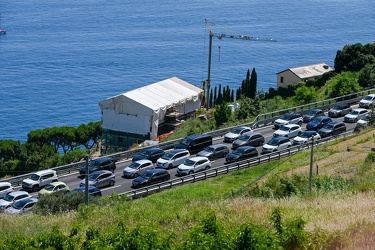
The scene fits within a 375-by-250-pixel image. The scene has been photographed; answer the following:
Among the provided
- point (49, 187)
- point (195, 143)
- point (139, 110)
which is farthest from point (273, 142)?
point (139, 110)

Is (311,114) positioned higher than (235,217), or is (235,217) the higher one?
(235,217)

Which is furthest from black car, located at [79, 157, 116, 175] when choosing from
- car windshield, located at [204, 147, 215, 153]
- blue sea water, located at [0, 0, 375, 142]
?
blue sea water, located at [0, 0, 375, 142]

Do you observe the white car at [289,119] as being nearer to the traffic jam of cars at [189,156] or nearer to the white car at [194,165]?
the traffic jam of cars at [189,156]

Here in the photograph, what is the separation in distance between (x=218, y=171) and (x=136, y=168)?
4.24 metres

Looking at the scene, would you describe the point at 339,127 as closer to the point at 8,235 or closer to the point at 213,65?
the point at 8,235

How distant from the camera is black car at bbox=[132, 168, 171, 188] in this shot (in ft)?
99.9

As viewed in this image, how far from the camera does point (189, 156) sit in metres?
35.2

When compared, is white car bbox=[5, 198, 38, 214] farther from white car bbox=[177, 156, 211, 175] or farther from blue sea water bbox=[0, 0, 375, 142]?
blue sea water bbox=[0, 0, 375, 142]

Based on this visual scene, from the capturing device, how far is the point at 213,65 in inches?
3964

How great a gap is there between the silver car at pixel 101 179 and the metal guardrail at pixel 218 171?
2.53 metres

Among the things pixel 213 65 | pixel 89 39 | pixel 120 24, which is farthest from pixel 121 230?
pixel 120 24

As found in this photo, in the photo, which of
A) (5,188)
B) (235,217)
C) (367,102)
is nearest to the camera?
(235,217)

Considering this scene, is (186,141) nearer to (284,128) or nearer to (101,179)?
(284,128)

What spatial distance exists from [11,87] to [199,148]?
56.2 m
